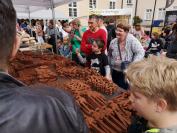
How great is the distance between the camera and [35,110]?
58 centimetres

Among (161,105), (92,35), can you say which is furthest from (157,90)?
(92,35)

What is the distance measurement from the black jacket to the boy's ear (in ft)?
1.49

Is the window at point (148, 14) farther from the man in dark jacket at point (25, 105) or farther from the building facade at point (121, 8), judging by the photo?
the man in dark jacket at point (25, 105)

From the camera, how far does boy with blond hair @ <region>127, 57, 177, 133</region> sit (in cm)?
95

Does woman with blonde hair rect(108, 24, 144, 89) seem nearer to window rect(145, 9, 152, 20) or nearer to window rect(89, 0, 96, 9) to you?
window rect(89, 0, 96, 9)

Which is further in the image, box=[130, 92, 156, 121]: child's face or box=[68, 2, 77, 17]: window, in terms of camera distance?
box=[68, 2, 77, 17]: window

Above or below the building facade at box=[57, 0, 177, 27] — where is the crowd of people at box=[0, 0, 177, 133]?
below

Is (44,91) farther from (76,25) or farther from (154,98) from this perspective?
(76,25)

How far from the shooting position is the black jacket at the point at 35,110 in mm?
565

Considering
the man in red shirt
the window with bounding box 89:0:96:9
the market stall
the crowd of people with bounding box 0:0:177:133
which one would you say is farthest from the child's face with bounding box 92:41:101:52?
the window with bounding box 89:0:96:9

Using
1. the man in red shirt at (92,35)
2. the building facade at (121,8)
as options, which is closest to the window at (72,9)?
the building facade at (121,8)

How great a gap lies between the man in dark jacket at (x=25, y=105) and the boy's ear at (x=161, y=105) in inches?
17.8

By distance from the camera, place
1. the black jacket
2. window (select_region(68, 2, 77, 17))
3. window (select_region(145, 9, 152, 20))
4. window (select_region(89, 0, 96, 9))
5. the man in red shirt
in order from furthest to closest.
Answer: window (select_region(145, 9, 152, 20))
window (select_region(89, 0, 96, 9))
window (select_region(68, 2, 77, 17))
the man in red shirt
the black jacket

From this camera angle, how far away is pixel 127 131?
1.23m
